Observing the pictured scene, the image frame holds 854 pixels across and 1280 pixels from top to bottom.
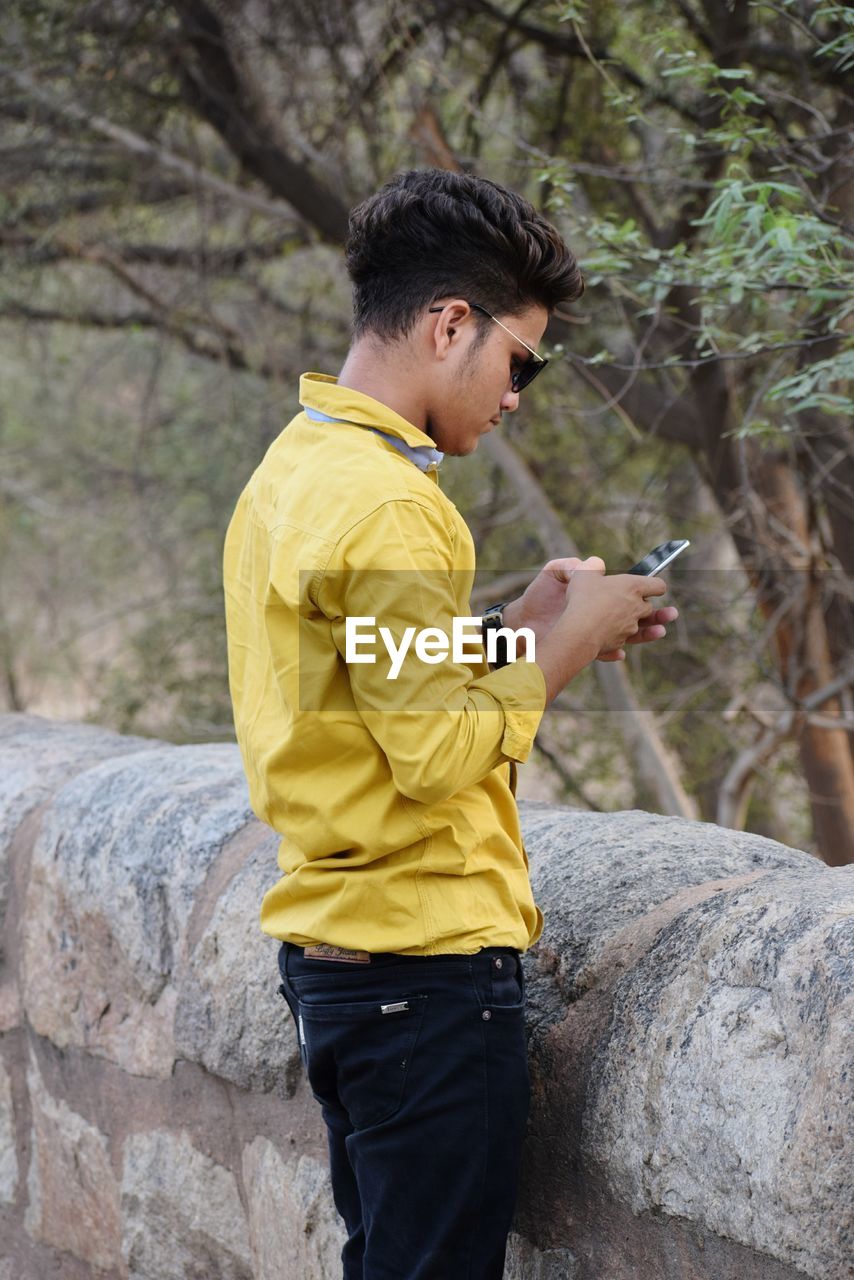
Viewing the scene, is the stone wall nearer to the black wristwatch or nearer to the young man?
the young man

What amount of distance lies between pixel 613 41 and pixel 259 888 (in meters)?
4.17

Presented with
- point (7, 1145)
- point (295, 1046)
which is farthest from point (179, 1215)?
point (7, 1145)

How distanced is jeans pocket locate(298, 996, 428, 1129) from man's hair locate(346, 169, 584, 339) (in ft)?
2.45

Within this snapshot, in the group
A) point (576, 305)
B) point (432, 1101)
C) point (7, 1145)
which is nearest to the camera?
point (432, 1101)

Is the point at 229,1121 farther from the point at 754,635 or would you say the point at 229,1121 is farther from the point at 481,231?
the point at 754,635

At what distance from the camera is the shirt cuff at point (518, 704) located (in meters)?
1.41

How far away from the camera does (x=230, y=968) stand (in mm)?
2068

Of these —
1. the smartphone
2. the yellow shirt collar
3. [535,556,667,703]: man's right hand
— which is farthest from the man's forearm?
the yellow shirt collar

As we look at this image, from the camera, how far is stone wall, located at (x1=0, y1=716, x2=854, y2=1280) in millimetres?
1369

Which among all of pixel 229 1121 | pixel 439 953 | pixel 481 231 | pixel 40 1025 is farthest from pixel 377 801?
pixel 40 1025

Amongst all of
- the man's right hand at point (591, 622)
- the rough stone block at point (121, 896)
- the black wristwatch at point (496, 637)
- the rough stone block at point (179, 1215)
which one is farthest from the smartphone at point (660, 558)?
the rough stone block at point (179, 1215)

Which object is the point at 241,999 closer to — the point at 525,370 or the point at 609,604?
the point at 609,604

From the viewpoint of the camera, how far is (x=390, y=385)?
1.55 m

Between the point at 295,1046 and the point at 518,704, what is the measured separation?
2.57 feet
